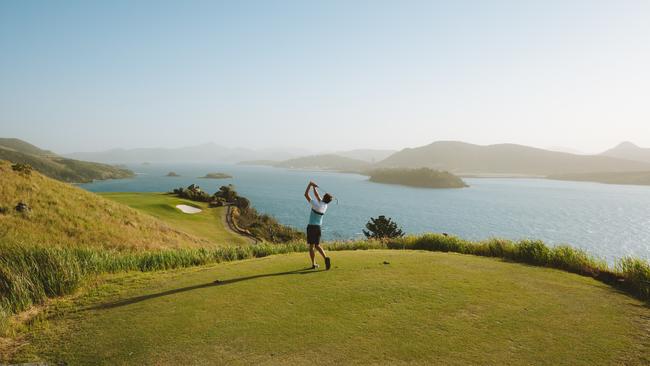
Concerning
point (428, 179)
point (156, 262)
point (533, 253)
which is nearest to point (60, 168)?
point (428, 179)

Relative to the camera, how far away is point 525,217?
3319 inches

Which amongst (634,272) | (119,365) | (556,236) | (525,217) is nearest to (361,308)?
(119,365)

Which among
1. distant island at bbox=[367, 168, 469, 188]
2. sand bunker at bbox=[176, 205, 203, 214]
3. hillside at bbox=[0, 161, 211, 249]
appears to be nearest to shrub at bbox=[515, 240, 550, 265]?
hillside at bbox=[0, 161, 211, 249]

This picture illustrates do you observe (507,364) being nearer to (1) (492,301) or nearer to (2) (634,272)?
(1) (492,301)

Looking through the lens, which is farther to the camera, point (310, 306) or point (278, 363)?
point (310, 306)

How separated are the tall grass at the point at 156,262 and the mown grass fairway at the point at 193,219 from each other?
20565 mm

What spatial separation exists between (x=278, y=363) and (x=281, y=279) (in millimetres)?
4061

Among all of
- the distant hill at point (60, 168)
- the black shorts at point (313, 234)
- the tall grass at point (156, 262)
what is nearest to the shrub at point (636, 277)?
the tall grass at point (156, 262)

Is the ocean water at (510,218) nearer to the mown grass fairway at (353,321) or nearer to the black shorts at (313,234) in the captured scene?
the black shorts at (313,234)

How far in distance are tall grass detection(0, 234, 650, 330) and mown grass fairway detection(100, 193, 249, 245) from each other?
67.5ft

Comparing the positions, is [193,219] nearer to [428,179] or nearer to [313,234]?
[313,234]

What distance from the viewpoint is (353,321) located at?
6066mm

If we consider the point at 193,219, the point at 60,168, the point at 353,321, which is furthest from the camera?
the point at 60,168

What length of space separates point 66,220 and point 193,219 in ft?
66.9
